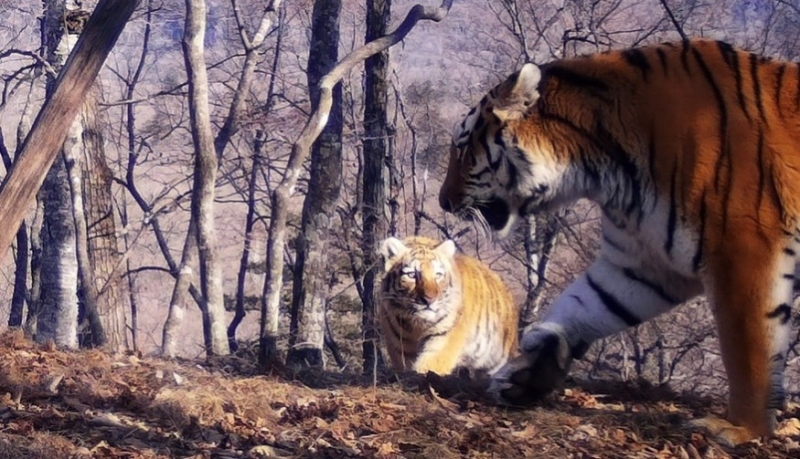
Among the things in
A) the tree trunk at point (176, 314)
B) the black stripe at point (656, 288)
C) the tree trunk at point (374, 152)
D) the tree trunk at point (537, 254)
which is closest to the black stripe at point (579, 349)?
the black stripe at point (656, 288)

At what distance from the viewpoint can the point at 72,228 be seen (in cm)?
955

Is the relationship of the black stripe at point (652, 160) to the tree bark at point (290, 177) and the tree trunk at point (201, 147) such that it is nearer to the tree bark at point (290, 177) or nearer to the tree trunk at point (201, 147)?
the tree bark at point (290, 177)

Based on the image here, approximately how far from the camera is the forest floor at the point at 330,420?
137 inches

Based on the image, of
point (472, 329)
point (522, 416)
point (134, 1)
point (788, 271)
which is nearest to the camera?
point (788, 271)

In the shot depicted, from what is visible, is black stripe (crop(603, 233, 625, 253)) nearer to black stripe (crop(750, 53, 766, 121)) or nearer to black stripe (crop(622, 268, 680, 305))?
black stripe (crop(622, 268, 680, 305))

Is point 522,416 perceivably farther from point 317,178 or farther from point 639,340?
point 639,340

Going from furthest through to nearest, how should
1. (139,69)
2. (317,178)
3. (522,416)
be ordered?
(139,69) → (317,178) → (522,416)

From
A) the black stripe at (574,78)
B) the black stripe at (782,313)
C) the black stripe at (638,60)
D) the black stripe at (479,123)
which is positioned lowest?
the black stripe at (782,313)

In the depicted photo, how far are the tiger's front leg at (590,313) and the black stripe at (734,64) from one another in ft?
2.55

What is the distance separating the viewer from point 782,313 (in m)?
3.71

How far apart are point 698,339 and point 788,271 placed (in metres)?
8.71

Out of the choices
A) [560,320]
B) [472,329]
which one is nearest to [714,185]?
[560,320]

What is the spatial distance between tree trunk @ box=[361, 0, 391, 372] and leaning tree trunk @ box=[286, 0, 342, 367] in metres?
1.11

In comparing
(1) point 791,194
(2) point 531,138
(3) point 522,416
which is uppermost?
(2) point 531,138
